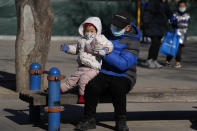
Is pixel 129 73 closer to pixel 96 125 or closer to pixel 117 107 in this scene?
pixel 117 107

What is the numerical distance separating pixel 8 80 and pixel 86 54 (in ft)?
12.8

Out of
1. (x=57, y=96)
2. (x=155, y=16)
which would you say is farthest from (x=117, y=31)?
(x=155, y=16)

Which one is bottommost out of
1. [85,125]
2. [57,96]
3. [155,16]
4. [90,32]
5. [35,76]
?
[85,125]

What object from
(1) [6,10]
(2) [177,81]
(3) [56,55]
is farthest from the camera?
(1) [6,10]

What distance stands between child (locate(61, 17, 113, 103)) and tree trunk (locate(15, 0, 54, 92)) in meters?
2.49

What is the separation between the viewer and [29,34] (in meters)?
9.46

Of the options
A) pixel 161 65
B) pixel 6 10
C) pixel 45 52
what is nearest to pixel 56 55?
pixel 161 65

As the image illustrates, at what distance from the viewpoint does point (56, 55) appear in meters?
16.1

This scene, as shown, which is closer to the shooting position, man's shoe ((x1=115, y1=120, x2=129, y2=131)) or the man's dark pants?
the man's dark pants

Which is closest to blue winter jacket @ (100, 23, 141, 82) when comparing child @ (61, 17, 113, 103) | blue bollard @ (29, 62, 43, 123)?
child @ (61, 17, 113, 103)

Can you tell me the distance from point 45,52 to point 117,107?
310 centimetres

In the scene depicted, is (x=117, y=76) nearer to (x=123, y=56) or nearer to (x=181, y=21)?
(x=123, y=56)

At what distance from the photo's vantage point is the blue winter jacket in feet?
21.9

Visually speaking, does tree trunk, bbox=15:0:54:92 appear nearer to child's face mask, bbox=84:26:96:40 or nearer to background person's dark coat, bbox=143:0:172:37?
child's face mask, bbox=84:26:96:40
